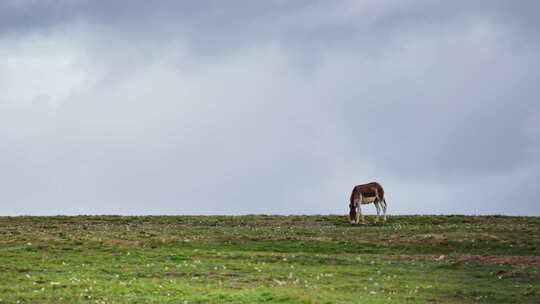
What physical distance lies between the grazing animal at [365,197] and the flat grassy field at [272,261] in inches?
72.7

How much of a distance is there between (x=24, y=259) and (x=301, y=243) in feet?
57.7

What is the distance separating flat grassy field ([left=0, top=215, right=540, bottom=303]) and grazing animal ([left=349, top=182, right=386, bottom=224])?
1.85 m

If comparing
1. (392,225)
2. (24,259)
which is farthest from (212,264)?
(392,225)

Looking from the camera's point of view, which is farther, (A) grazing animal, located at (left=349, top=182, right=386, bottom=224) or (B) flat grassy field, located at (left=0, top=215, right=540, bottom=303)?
(A) grazing animal, located at (left=349, top=182, right=386, bottom=224)

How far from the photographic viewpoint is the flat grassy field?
86.2 ft

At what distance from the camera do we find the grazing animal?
189 ft

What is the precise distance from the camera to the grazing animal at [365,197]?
2263 inches

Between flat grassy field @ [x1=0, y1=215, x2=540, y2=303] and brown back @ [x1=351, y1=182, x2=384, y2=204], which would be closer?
flat grassy field @ [x1=0, y1=215, x2=540, y2=303]

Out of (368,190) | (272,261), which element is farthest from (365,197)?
(272,261)

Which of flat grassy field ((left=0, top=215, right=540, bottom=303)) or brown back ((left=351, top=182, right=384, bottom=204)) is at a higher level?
brown back ((left=351, top=182, right=384, bottom=204))

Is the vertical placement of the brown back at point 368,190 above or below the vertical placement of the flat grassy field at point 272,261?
above

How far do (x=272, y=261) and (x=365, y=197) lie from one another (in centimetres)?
2289

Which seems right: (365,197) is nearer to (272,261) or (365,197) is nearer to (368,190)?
(368,190)

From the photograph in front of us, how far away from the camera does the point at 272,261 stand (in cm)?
3666
